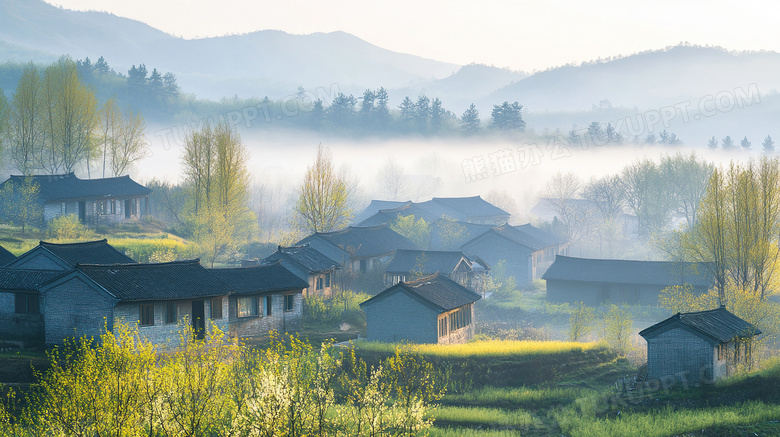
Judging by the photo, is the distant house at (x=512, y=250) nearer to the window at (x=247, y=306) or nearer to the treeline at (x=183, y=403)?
the window at (x=247, y=306)

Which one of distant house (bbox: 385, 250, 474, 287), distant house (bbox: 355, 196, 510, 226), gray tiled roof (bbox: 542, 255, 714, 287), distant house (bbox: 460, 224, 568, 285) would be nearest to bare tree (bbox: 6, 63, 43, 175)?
distant house (bbox: 355, 196, 510, 226)

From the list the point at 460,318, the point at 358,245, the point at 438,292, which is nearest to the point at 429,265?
the point at 358,245

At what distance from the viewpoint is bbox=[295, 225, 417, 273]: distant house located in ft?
184

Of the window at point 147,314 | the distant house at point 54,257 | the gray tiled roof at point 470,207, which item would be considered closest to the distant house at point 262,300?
the window at point 147,314

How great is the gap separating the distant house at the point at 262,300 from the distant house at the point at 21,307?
8.30m

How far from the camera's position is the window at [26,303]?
1394 inches

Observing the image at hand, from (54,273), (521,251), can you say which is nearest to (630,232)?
(521,251)

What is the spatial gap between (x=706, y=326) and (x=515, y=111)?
95.0 meters

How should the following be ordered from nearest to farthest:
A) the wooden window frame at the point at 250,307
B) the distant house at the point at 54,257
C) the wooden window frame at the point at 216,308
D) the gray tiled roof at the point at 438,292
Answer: the wooden window frame at the point at 216,308, the distant house at the point at 54,257, the wooden window frame at the point at 250,307, the gray tiled roof at the point at 438,292

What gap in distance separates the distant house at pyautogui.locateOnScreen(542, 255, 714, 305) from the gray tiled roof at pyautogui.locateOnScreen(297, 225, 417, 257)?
13596mm

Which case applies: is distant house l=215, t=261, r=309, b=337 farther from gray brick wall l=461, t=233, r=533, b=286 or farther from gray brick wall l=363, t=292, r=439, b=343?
gray brick wall l=461, t=233, r=533, b=286

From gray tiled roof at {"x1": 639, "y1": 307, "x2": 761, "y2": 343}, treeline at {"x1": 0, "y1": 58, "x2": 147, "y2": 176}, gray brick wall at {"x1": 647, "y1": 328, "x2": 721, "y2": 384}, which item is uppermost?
treeline at {"x1": 0, "y1": 58, "x2": 147, "y2": 176}

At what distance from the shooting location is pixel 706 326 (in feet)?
109

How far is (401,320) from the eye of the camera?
1580 inches
